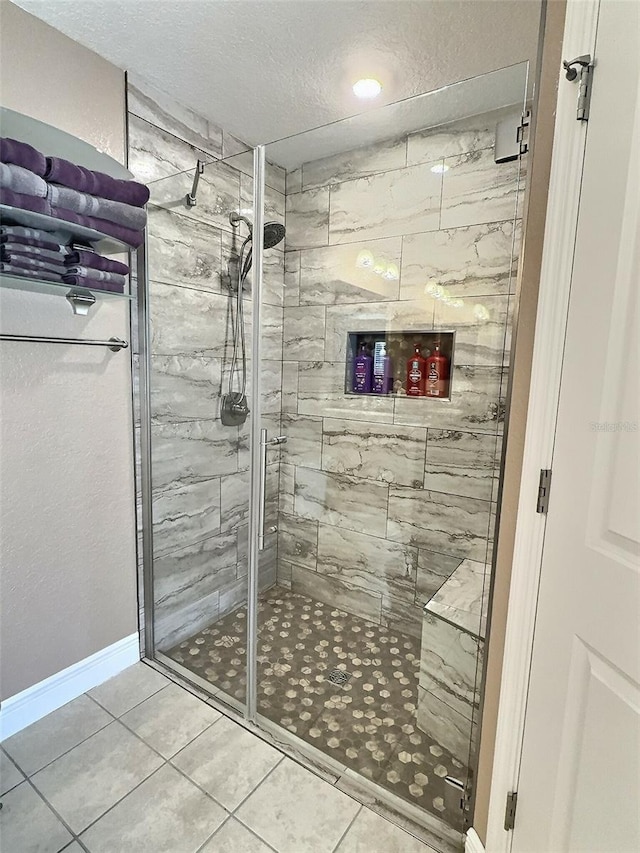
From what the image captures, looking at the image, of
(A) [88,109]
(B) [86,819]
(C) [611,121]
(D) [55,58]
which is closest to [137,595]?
(B) [86,819]

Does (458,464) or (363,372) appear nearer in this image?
(458,464)

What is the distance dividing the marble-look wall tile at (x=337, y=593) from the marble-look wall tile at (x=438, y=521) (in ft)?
1.30

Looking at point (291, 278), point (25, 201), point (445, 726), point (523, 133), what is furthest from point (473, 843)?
point (291, 278)

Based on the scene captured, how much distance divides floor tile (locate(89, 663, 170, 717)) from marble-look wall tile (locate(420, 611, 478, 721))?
1162mm

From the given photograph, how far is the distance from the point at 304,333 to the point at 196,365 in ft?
2.05

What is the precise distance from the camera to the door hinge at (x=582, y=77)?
87 centimetres

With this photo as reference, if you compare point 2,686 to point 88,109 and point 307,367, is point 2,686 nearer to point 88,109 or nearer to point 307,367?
point 307,367

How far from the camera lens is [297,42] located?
155 centimetres

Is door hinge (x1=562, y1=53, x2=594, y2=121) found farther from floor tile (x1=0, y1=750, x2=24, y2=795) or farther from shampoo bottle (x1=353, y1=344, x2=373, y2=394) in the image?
floor tile (x1=0, y1=750, x2=24, y2=795)

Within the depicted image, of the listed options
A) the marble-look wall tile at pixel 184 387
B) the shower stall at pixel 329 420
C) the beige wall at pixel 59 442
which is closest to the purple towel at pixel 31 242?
the beige wall at pixel 59 442

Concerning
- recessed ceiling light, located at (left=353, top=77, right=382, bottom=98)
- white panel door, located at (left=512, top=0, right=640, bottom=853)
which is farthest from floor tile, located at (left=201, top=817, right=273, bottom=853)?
recessed ceiling light, located at (left=353, top=77, right=382, bottom=98)

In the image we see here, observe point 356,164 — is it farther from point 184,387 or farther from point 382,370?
point 184,387

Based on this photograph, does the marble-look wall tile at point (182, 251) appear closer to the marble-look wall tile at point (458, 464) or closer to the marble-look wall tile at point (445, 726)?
the marble-look wall tile at point (458, 464)

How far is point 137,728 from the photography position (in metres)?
1.68
